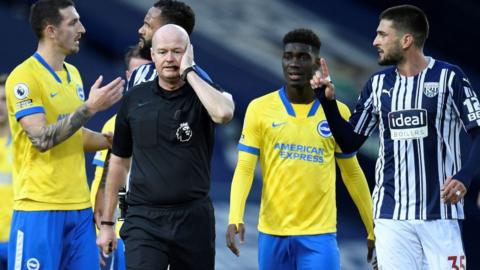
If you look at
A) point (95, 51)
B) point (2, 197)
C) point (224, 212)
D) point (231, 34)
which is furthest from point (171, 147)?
point (231, 34)

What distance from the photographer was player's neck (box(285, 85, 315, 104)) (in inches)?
336

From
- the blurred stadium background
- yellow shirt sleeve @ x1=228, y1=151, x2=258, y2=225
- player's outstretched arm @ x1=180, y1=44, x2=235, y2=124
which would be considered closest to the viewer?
player's outstretched arm @ x1=180, y1=44, x2=235, y2=124

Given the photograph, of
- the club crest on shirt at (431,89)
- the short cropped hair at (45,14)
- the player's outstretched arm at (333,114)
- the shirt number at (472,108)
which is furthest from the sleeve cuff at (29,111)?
the shirt number at (472,108)

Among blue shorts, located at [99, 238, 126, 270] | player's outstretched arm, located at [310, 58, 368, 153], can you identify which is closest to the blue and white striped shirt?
player's outstretched arm, located at [310, 58, 368, 153]

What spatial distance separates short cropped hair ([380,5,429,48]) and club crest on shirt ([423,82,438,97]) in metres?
0.33

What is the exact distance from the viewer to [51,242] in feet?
25.6

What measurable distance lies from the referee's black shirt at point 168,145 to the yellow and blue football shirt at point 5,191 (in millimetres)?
2970

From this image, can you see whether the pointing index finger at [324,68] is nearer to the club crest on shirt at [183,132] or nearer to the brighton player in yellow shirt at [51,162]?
the club crest on shirt at [183,132]

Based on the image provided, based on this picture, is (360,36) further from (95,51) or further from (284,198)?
(284,198)

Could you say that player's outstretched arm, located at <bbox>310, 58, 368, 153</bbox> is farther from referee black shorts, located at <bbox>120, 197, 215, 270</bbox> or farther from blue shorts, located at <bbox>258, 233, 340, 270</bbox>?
referee black shorts, located at <bbox>120, 197, 215, 270</bbox>

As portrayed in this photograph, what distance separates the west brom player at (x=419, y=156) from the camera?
7547 millimetres

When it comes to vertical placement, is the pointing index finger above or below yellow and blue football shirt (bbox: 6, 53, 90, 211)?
above

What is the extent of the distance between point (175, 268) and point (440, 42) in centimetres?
1041

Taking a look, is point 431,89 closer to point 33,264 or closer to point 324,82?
point 324,82
